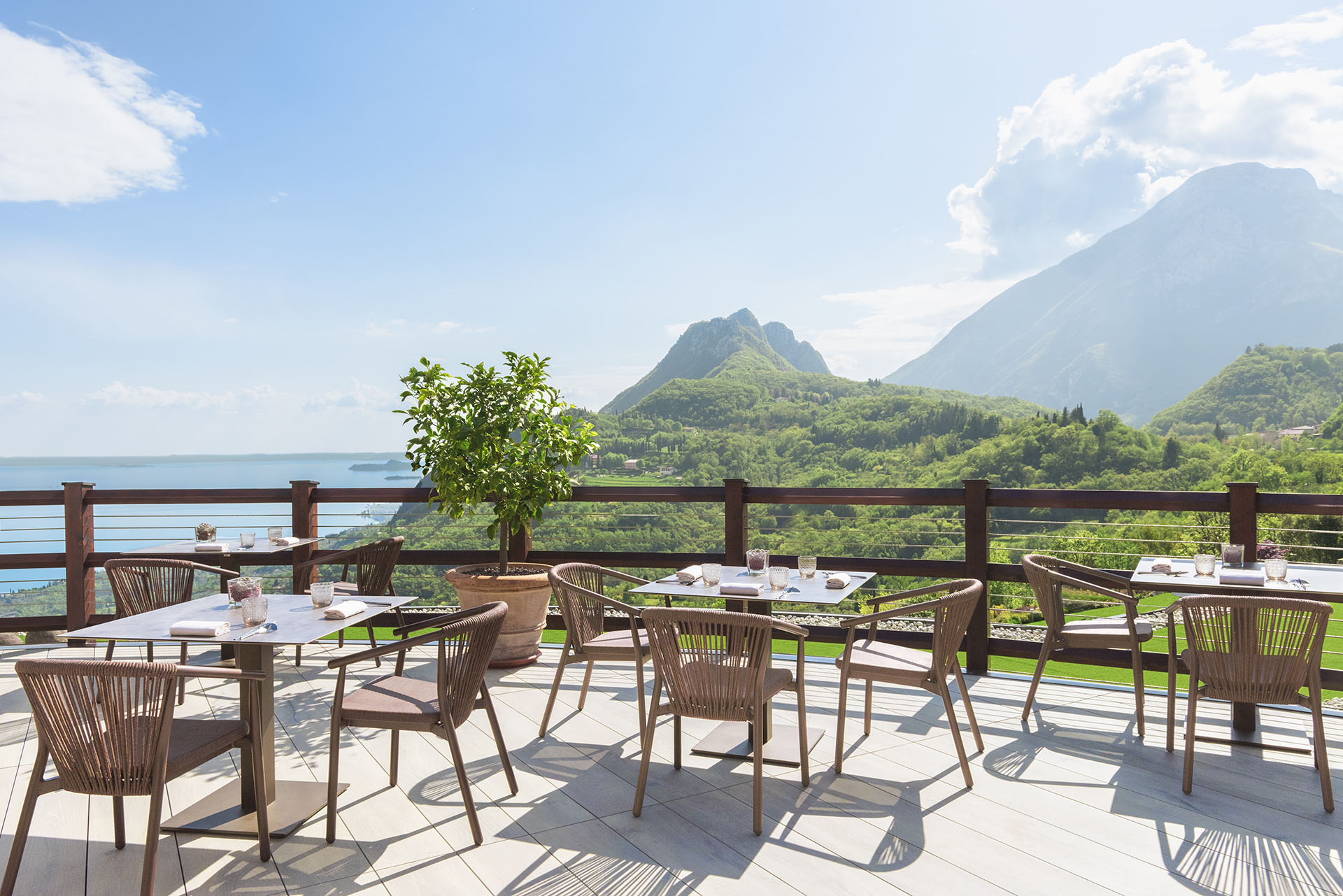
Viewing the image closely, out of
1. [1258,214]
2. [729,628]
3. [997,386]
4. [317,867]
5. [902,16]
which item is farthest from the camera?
[1258,214]

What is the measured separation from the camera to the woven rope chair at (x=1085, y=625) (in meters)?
3.75

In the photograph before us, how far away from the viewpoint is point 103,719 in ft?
7.27

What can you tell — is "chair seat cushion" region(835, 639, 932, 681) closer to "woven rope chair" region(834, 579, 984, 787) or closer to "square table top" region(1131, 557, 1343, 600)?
"woven rope chair" region(834, 579, 984, 787)

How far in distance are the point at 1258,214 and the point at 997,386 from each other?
2166 centimetres

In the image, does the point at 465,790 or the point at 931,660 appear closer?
the point at 465,790

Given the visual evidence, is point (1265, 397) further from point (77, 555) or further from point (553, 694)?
point (77, 555)

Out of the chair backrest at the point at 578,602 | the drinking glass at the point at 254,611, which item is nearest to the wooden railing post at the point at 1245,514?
the chair backrest at the point at 578,602

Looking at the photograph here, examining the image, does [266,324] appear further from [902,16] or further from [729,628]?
[729,628]

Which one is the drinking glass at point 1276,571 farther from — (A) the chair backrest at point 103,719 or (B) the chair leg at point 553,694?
(A) the chair backrest at point 103,719

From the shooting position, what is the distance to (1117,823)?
110 inches

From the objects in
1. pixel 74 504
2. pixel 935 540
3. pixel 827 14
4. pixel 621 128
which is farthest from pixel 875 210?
pixel 74 504

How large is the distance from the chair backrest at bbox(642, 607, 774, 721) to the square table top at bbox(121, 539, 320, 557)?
3366 mm

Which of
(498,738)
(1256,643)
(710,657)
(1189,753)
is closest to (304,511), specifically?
(498,738)

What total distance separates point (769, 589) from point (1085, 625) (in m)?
1.72
